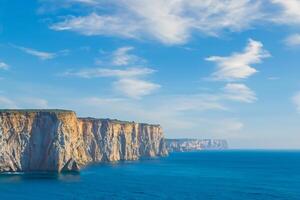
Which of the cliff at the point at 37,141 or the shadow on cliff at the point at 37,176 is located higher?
the cliff at the point at 37,141

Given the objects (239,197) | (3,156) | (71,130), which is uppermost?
(71,130)

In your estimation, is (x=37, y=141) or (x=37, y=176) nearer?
(x=37, y=176)

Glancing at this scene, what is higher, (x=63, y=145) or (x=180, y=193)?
(x=63, y=145)

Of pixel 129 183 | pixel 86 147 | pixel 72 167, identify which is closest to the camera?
pixel 129 183

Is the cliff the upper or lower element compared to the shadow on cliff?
upper

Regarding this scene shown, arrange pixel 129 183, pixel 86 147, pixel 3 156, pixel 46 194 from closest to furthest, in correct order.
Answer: pixel 46 194 < pixel 129 183 < pixel 3 156 < pixel 86 147

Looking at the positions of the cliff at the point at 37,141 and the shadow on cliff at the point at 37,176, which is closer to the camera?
the shadow on cliff at the point at 37,176

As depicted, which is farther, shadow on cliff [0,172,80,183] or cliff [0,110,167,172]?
cliff [0,110,167,172]

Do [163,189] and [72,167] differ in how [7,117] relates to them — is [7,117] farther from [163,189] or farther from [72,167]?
[163,189]

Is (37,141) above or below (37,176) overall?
above

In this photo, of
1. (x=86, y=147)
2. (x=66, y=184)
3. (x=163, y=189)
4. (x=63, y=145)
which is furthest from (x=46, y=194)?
(x=86, y=147)

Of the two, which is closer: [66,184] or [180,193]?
[180,193]
